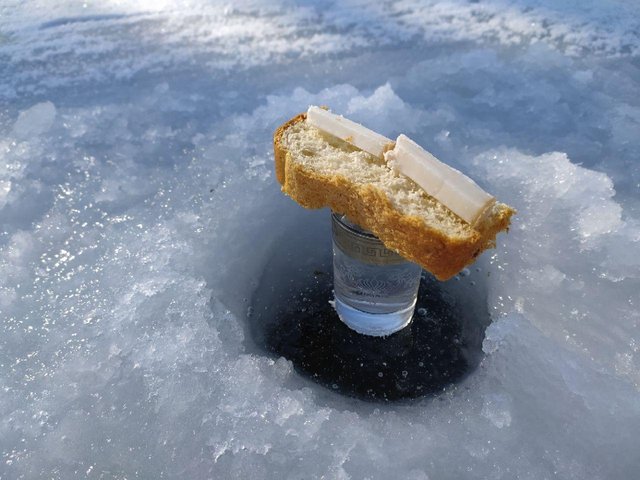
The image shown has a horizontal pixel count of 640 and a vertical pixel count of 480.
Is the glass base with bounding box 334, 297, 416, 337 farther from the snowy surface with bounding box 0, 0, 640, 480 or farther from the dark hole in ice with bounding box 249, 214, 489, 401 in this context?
the snowy surface with bounding box 0, 0, 640, 480

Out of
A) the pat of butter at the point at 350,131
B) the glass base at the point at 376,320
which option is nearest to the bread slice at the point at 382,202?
the pat of butter at the point at 350,131

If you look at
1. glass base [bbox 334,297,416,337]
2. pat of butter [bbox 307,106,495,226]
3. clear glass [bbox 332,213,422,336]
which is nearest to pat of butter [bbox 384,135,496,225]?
pat of butter [bbox 307,106,495,226]

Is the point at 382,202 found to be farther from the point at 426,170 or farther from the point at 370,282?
the point at 370,282

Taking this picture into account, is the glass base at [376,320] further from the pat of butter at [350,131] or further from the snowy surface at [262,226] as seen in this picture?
the pat of butter at [350,131]

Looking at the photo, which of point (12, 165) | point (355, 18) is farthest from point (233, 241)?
point (355, 18)

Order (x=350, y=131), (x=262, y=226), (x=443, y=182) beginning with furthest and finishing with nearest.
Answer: (x=262, y=226)
(x=350, y=131)
(x=443, y=182)

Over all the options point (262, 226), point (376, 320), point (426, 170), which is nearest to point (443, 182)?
point (426, 170)
